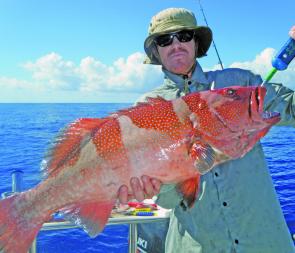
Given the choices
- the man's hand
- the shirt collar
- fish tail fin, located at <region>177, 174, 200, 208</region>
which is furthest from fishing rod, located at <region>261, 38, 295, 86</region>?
the man's hand

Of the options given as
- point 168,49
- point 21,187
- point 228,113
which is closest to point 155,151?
point 228,113

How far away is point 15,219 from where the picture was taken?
7.88 feet

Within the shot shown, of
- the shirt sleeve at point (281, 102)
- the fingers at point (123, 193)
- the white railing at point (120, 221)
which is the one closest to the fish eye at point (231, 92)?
the shirt sleeve at point (281, 102)

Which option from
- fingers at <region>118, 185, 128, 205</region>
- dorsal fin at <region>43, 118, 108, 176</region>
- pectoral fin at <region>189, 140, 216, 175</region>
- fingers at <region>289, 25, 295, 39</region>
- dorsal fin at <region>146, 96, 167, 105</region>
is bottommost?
fingers at <region>118, 185, 128, 205</region>

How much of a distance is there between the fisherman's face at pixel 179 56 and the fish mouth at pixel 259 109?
3.06 ft

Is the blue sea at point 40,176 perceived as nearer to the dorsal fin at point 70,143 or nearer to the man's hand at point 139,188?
the dorsal fin at point 70,143

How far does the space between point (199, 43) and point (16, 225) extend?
2274 millimetres

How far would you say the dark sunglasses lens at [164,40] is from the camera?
330 cm

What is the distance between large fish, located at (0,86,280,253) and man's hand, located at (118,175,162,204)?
4 centimetres

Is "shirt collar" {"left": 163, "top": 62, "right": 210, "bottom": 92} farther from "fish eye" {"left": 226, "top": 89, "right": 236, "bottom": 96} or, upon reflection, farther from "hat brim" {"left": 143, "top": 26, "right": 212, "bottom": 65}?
"fish eye" {"left": 226, "top": 89, "right": 236, "bottom": 96}

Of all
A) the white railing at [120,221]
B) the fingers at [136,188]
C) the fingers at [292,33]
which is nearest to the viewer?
the fingers at [136,188]

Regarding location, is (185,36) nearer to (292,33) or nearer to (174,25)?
(174,25)

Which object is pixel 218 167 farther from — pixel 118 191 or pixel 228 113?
pixel 118 191

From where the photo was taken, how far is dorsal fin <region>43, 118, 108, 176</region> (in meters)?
2.56
